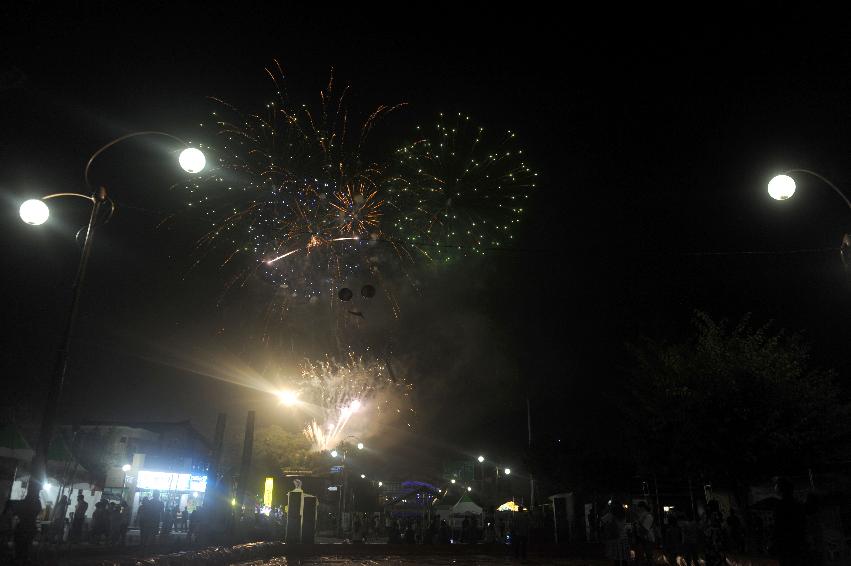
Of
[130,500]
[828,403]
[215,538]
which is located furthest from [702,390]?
[130,500]

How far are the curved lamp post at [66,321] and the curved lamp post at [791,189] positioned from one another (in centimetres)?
1041

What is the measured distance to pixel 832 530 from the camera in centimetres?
1303

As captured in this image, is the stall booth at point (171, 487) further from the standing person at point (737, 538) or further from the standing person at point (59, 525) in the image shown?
the standing person at point (737, 538)

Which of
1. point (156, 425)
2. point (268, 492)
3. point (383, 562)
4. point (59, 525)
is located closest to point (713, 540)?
point (383, 562)

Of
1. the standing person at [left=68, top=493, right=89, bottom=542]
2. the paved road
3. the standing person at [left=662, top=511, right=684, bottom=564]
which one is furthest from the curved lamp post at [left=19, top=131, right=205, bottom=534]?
the standing person at [left=662, top=511, right=684, bottom=564]

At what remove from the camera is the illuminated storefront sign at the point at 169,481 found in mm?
27156

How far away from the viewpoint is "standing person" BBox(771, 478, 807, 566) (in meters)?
10.9

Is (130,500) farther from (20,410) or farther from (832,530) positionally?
(832,530)

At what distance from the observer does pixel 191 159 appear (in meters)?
10.1

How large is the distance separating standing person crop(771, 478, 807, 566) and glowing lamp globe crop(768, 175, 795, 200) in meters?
5.31

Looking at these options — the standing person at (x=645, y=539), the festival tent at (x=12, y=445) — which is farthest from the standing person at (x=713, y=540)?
the festival tent at (x=12, y=445)

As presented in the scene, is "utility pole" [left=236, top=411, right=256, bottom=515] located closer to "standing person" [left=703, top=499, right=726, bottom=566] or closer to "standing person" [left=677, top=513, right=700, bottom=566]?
"standing person" [left=677, top=513, right=700, bottom=566]

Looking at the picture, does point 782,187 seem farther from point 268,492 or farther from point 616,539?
point 268,492

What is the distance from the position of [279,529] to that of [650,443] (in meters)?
16.2
